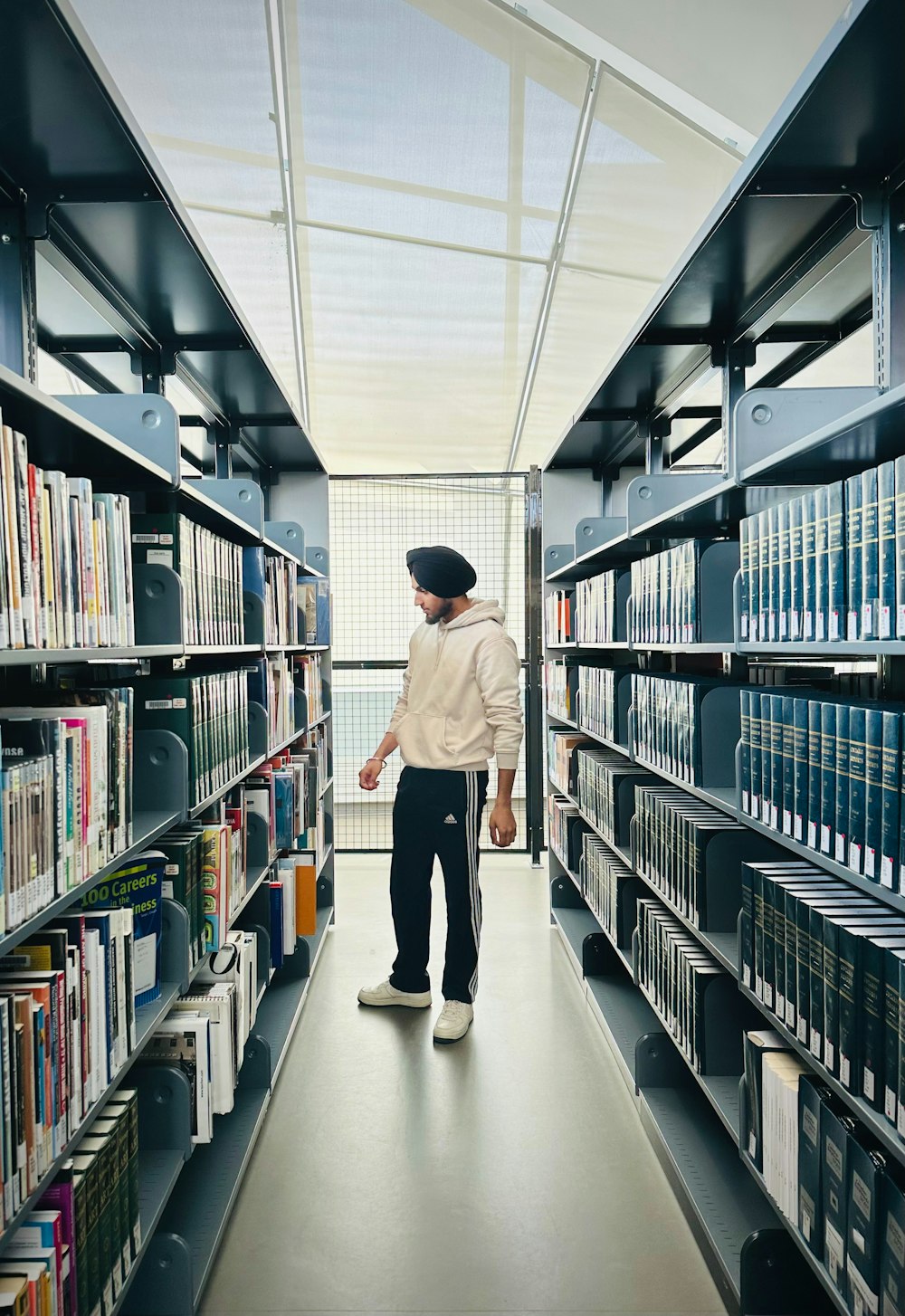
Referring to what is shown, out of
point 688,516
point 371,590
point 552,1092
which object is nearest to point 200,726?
point 688,516

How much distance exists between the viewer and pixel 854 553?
1.53 m

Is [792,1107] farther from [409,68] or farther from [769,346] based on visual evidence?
[409,68]

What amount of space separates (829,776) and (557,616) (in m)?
3.27

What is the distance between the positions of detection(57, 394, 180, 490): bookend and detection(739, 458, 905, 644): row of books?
1234 millimetres

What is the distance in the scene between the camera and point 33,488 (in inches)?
53.3

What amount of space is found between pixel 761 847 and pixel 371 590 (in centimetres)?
508

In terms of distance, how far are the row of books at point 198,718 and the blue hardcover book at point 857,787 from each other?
1.39 metres

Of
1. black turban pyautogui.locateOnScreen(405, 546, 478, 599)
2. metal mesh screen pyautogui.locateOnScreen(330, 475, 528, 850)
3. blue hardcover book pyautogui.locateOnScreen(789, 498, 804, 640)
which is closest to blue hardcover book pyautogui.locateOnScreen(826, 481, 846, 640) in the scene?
blue hardcover book pyautogui.locateOnScreen(789, 498, 804, 640)

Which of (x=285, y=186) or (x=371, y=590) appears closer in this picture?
(x=285, y=186)

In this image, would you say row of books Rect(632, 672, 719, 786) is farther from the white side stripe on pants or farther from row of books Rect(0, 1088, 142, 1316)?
row of books Rect(0, 1088, 142, 1316)

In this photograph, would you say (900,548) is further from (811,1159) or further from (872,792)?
(811,1159)

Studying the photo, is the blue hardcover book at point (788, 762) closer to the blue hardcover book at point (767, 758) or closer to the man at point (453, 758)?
the blue hardcover book at point (767, 758)

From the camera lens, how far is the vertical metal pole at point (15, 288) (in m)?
1.95

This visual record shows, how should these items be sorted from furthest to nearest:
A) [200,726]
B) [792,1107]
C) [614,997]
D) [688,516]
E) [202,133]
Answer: [202,133] → [614,997] → [688,516] → [200,726] → [792,1107]
